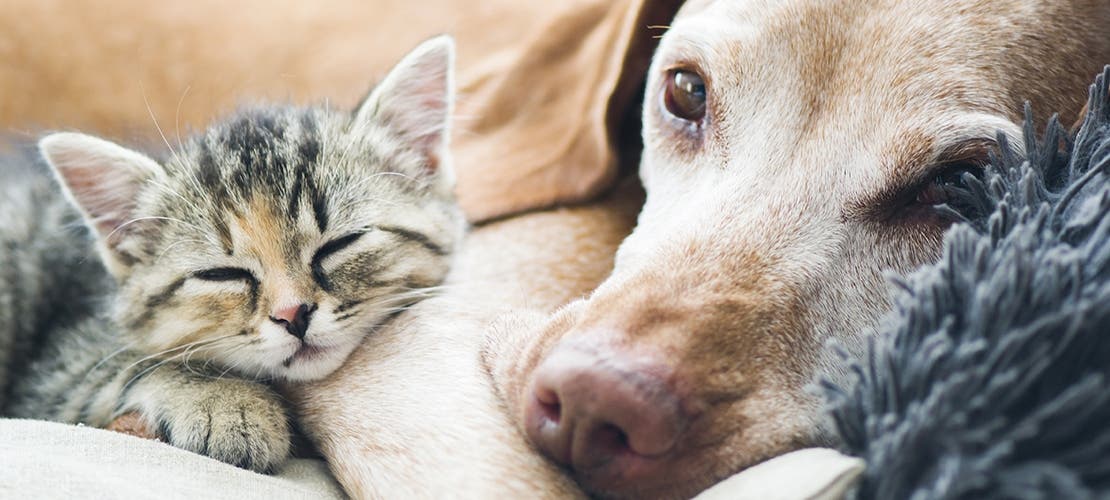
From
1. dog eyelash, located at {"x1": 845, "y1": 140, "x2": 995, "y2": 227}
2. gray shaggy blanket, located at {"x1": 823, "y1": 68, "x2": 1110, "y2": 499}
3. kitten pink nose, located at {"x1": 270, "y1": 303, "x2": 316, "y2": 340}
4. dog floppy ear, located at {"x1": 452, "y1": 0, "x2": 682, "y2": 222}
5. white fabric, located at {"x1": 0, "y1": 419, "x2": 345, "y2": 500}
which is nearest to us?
gray shaggy blanket, located at {"x1": 823, "y1": 68, "x2": 1110, "y2": 499}

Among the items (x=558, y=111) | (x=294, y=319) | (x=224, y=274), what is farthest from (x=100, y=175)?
(x=558, y=111)

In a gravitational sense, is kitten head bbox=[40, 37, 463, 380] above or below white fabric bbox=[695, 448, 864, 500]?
below

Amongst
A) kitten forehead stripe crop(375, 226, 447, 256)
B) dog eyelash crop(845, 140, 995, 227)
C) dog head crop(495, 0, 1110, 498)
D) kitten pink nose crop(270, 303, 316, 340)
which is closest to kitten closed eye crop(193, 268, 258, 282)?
kitten pink nose crop(270, 303, 316, 340)

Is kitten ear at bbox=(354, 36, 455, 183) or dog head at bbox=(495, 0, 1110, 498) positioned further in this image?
kitten ear at bbox=(354, 36, 455, 183)

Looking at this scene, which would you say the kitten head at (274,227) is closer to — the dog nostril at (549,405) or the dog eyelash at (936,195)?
the dog nostril at (549,405)

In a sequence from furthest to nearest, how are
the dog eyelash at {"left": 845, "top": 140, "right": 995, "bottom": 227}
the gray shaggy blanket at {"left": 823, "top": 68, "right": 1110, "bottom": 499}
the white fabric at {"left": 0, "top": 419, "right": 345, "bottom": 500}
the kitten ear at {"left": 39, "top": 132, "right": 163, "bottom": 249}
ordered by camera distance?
the kitten ear at {"left": 39, "top": 132, "right": 163, "bottom": 249} → the dog eyelash at {"left": 845, "top": 140, "right": 995, "bottom": 227} → the white fabric at {"left": 0, "top": 419, "right": 345, "bottom": 500} → the gray shaggy blanket at {"left": 823, "top": 68, "right": 1110, "bottom": 499}

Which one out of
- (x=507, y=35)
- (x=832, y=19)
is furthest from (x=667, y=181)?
(x=507, y=35)

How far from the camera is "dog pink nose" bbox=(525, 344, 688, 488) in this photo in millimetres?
1041

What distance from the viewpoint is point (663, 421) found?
1.05m

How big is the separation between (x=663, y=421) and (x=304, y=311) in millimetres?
701

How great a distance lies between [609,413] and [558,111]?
1.19 metres

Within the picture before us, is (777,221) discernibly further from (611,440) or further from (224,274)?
(224,274)

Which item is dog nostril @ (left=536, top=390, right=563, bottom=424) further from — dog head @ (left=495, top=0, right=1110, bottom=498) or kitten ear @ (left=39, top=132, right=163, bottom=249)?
kitten ear @ (left=39, top=132, right=163, bottom=249)

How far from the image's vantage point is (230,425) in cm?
133
